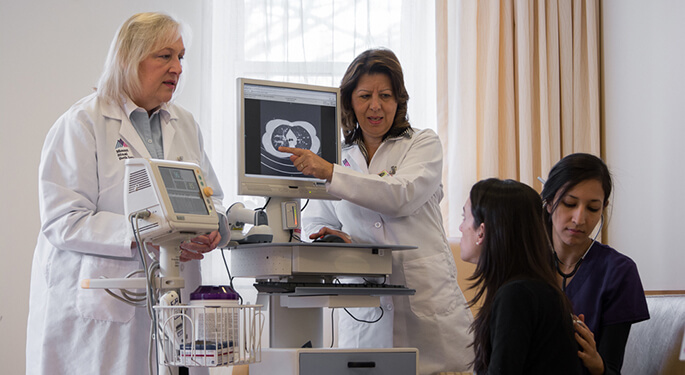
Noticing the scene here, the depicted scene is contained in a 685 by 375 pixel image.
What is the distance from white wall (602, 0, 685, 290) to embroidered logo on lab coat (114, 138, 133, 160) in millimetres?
1885

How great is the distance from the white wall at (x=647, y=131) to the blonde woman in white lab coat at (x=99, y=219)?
5.75 ft

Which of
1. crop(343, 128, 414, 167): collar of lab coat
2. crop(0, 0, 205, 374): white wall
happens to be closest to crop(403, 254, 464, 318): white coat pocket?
crop(343, 128, 414, 167): collar of lab coat

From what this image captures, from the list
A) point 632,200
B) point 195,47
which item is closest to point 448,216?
point 632,200

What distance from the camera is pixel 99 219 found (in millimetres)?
1616

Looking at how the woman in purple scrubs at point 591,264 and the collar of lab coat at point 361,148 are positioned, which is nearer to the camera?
the woman in purple scrubs at point 591,264

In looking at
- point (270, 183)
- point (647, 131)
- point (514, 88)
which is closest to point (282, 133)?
point (270, 183)

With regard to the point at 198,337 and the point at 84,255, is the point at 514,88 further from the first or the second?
the point at 198,337

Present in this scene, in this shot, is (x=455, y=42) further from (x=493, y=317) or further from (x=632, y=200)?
(x=493, y=317)

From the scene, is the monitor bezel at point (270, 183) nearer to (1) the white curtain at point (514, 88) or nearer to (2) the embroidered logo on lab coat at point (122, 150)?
(2) the embroidered logo on lab coat at point (122, 150)

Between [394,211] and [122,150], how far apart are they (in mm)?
750

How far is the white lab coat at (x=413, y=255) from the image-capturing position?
1959 millimetres

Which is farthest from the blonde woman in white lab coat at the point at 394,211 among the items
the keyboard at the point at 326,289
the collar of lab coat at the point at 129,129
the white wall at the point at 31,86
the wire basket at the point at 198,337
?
the white wall at the point at 31,86

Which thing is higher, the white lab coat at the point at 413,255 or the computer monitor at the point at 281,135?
the computer monitor at the point at 281,135

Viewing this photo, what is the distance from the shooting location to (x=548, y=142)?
324 centimetres
